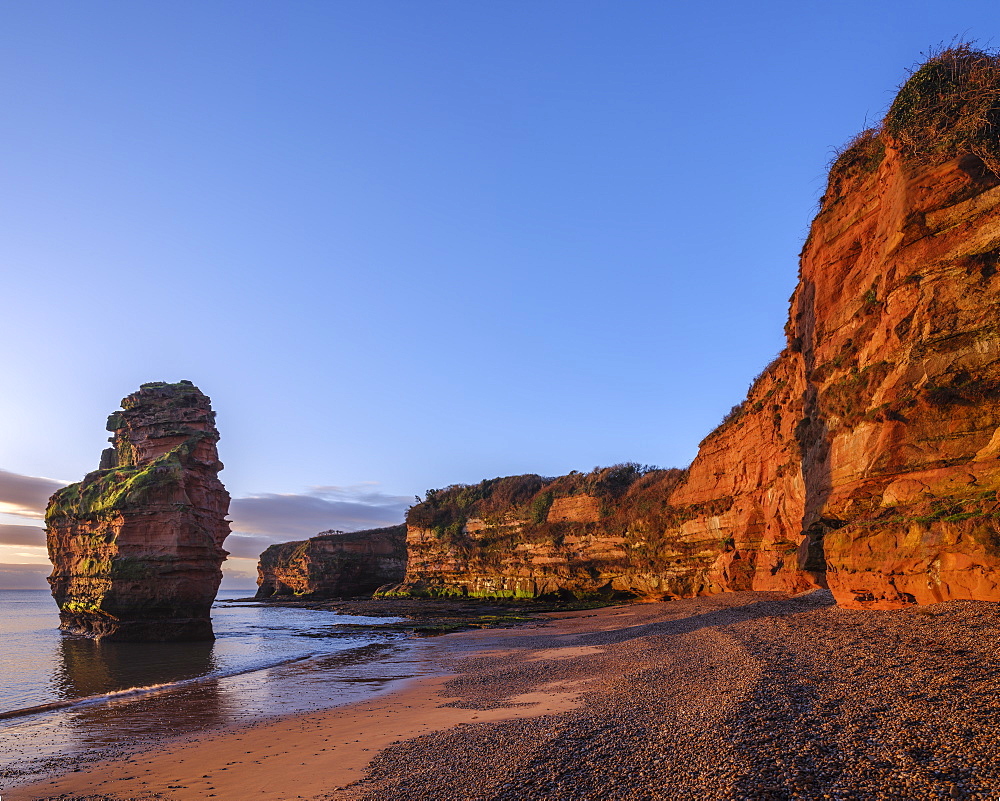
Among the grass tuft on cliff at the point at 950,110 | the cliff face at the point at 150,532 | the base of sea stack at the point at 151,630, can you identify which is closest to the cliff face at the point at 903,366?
the grass tuft on cliff at the point at 950,110

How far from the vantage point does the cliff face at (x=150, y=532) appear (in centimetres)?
2823

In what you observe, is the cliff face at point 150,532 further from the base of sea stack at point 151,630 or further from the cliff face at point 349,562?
the cliff face at point 349,562

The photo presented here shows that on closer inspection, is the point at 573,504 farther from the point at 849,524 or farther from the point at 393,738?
the point at 393,738

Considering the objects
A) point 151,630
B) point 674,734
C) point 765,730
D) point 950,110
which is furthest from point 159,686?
point 950,110

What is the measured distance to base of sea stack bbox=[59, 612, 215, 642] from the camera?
1092 inches

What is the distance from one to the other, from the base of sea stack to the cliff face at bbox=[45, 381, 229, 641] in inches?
1.9

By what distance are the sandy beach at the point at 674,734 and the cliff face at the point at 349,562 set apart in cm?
7511

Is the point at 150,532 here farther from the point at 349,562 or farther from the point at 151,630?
the point at 349,562

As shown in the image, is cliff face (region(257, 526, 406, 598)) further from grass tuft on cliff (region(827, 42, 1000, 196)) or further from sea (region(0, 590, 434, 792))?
grass tuft on cliff (region(827, 42, 1000, 196))

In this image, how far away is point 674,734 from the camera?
5.98 meters

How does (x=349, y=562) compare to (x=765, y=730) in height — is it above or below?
below

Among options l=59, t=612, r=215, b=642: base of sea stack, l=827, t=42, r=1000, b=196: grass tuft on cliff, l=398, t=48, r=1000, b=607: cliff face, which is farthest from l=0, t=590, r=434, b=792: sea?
l=827, t=42, r=1000, b=196: grass tuft on cliff

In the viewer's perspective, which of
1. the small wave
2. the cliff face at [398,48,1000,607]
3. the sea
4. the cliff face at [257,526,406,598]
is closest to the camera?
the sea

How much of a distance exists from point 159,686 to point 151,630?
48.4 ft
